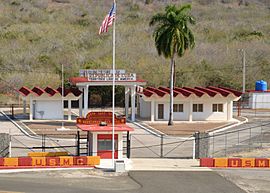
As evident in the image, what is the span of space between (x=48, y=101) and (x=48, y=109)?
36.9 inches

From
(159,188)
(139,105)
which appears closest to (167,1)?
(139,105)

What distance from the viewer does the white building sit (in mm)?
60862

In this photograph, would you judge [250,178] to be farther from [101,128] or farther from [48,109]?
[48,109]

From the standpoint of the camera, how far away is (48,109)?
6247 centimetres

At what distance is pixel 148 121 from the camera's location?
61.4 m

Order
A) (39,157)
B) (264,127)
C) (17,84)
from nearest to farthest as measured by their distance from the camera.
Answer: (39,157), (264,127), (17,84)

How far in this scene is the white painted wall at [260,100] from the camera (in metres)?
78.1

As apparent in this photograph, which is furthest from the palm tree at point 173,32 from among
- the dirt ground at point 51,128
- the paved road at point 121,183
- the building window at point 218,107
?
the paved road at point 121,183

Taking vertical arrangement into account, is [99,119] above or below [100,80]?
below

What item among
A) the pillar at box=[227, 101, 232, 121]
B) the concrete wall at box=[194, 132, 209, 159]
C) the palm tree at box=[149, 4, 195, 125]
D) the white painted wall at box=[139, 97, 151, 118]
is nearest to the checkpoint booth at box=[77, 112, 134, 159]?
the concrete wall at box=[194, 132, 209, 159]

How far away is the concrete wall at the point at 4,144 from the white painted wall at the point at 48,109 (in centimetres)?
2744

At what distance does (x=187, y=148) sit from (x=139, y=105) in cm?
2781

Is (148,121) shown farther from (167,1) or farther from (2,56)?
(167,1)

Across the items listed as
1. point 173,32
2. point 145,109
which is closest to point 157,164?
point 173,32
